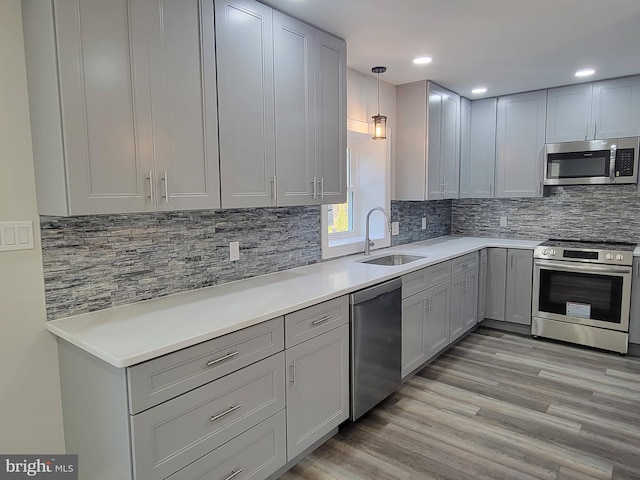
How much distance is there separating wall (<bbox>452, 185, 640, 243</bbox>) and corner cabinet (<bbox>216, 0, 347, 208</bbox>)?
272cm

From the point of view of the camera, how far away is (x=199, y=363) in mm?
1582

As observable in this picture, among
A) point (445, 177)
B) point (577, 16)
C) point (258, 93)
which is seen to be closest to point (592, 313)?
point (445, 177)

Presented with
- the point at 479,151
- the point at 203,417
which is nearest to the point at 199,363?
the point at 203,417

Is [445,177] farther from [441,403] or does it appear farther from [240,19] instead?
[240,19]

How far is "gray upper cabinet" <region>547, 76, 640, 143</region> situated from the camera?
3.71m

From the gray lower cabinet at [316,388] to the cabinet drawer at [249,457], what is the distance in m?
0.09

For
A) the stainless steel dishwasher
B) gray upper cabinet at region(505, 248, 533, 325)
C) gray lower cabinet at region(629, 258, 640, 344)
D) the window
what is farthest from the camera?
gray upper cabinet at region(505, 248, 533, 325)

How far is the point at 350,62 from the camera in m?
3.23

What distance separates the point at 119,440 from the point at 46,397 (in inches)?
23.3

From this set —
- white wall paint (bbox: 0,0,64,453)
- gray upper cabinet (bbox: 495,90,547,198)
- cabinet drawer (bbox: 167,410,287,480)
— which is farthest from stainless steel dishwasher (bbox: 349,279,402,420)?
gray upper cabinet (bbox: 495,90,547,198)

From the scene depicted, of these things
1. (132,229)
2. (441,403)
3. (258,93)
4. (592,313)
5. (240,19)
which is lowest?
(441,403)

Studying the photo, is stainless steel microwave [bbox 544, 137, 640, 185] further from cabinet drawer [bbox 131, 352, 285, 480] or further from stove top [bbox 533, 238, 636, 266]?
Result: cabinet drawer [bbox 131, 352, 285, 480]

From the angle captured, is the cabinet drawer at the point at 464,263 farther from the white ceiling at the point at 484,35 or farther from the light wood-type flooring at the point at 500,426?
the white ceiling at the point at 484,35
